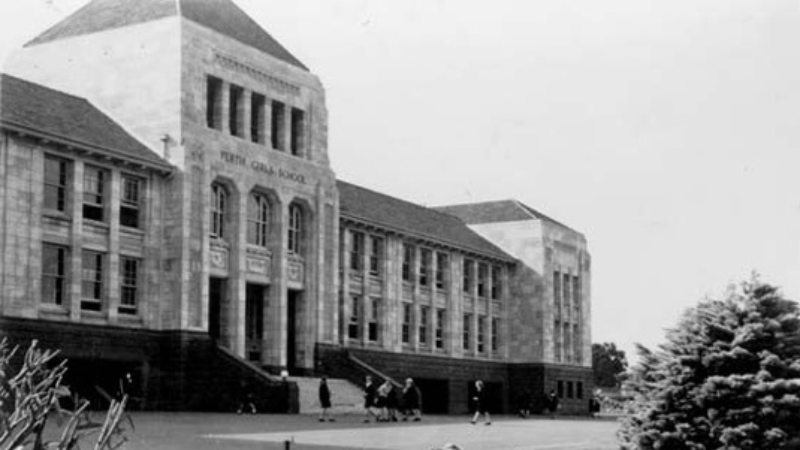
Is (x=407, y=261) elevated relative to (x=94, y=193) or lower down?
lower down

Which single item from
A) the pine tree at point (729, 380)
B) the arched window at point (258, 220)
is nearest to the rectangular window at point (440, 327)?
the arched window at point (258, 220)

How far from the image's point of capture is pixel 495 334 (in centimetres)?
7144

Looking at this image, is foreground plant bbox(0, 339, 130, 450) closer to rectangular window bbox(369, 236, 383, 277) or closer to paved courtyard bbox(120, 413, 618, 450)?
paved courtyard bbox(120, 413, 618, 450)

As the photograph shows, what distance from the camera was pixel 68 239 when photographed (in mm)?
38875

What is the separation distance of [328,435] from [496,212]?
47.9m

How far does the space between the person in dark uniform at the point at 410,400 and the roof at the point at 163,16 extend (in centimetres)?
1555

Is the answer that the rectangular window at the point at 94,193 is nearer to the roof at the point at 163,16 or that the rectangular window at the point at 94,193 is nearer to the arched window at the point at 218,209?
the arched window at the point at 218,209

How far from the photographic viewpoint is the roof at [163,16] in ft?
146

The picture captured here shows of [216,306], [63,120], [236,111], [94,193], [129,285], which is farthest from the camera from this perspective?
[236,111]

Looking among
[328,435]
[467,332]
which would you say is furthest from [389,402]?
[467,332]

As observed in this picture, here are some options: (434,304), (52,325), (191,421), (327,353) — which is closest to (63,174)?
(52,325)

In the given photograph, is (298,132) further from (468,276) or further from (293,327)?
(468,276)

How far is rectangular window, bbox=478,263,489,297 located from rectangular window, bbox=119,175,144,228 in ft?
101

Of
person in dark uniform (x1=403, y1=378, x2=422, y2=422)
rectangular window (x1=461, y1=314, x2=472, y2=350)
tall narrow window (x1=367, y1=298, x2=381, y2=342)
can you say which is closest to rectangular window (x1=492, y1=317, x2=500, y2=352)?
rectangular window (x1=461, y1=314, x2=472, y2=350)
